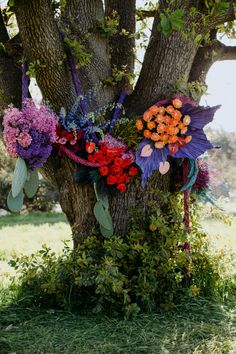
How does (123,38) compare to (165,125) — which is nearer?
(165,125)

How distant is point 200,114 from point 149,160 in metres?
0.53

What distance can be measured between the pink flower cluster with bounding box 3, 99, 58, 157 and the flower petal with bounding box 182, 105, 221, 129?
1.03 meters

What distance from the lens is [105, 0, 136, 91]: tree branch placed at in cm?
446

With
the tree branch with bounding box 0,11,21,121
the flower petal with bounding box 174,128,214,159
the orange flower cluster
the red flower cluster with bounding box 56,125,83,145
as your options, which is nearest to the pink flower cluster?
the red flower cluster with bounding box 56,125,83,145

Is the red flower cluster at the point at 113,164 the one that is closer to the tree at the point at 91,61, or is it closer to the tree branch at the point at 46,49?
the tree at the point at 91,61

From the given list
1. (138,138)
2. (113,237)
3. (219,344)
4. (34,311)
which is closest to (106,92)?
(138,138)

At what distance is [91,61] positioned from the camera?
4.08 meters

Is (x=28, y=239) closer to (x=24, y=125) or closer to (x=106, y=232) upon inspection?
(x=106, y=232)

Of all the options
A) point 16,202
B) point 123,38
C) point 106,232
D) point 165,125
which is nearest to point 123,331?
point 106,232

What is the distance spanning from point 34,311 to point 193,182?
153cm

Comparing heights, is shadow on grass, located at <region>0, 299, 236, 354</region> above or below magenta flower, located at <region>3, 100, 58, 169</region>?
below

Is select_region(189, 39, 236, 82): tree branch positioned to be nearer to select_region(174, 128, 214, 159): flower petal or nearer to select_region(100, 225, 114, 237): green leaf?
select_region(174, 128, 214, 159): flower petal

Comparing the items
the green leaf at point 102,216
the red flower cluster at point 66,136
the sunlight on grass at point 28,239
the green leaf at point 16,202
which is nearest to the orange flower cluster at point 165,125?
the red flower cluster at point 66,136

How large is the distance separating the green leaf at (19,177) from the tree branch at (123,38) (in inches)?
54.8
